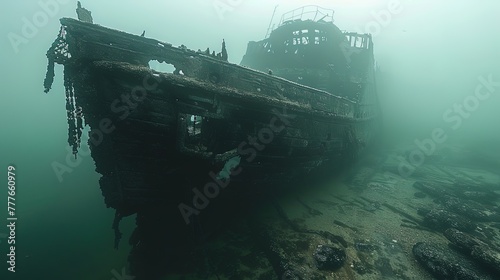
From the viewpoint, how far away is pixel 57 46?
3.85 m

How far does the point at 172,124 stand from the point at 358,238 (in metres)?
4.76

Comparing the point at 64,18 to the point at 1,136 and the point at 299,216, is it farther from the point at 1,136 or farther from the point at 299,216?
the point at 1,136

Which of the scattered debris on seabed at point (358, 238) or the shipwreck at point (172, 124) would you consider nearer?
the shipwreck at point (172, 124)

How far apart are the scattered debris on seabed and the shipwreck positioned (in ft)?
3.44

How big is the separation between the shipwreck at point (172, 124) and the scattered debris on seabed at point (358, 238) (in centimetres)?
105

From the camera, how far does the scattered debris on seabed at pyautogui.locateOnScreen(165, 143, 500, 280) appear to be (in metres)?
4.54

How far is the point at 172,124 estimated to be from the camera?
13.9 feet

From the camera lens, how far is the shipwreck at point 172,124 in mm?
3873

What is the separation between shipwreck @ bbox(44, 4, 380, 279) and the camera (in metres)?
3.87

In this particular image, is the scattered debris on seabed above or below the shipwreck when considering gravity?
below

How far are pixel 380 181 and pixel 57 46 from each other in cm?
1116

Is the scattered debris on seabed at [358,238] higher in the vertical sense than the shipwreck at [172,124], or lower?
lower

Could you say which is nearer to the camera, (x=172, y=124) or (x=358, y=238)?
(x=172, y=124)

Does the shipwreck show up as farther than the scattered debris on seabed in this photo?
No
